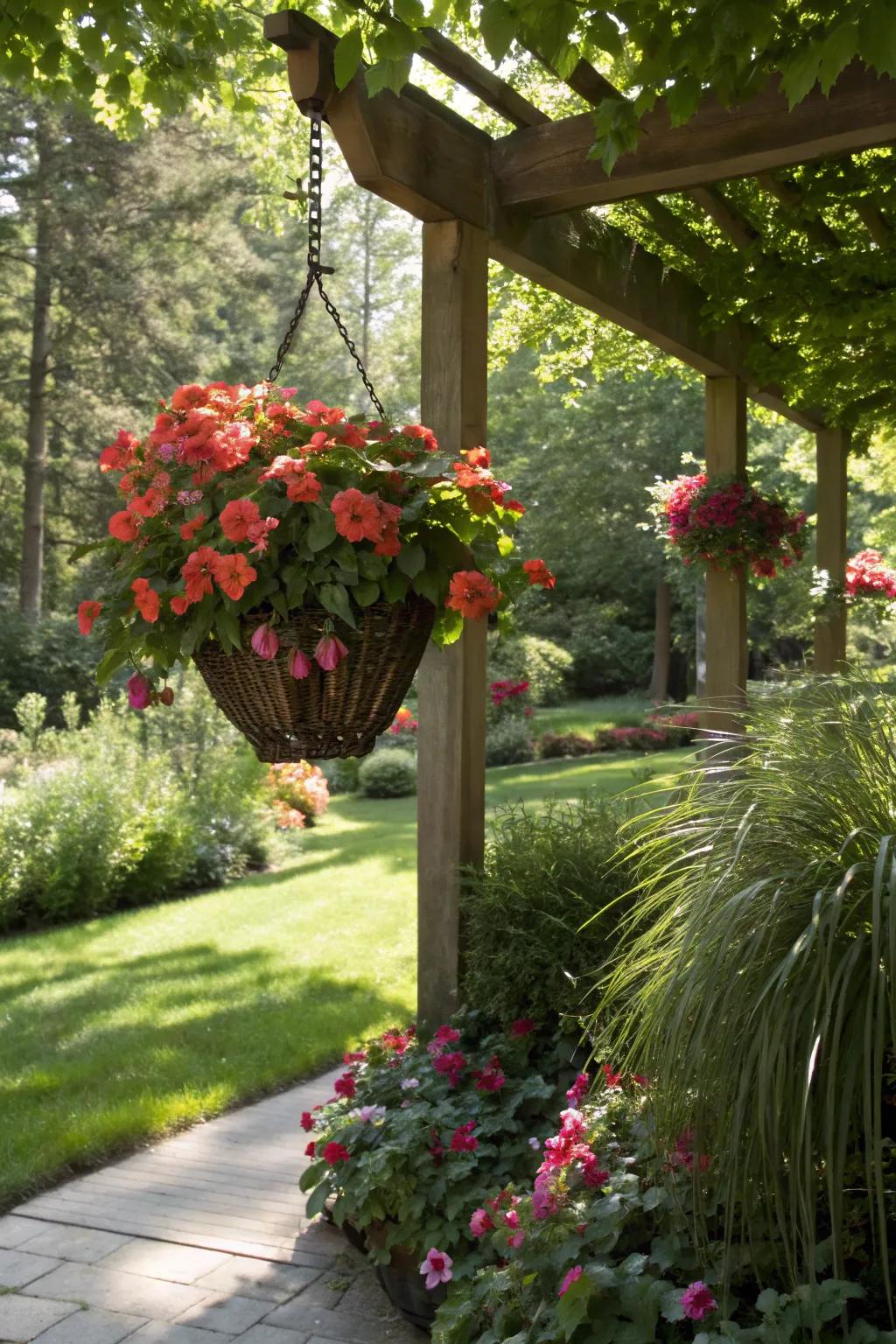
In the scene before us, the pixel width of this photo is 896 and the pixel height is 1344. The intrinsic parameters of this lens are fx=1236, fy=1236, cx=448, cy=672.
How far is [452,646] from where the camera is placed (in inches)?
122

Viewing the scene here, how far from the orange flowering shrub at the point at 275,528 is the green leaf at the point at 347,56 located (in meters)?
0.62

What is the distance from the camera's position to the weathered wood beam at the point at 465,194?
246 centimetres

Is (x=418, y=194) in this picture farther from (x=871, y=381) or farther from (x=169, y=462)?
(x=871, y=381)

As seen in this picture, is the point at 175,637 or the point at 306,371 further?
the point at 306,371

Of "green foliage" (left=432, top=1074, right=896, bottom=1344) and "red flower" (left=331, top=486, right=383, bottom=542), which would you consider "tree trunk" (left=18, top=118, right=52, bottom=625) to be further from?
"green foliage" (left=432, top=1074, right=896, bottom=1344)

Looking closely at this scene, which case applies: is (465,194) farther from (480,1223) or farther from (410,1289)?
(410,1289)

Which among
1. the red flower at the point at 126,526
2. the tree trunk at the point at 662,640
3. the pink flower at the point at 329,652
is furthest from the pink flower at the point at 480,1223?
the tree trunk at the point at 662,640

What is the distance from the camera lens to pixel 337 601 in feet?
6.77

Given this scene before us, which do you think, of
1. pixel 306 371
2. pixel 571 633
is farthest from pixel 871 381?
pixel 306 371

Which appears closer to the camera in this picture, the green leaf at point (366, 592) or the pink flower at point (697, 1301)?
the pink flower at point (697, 1301)

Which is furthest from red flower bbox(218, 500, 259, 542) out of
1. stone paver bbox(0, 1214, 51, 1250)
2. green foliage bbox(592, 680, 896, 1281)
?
stone paver bbox(0, 1214, 51, 1250)

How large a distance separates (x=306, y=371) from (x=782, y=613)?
9.47 meters

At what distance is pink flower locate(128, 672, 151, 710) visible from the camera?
222 cm

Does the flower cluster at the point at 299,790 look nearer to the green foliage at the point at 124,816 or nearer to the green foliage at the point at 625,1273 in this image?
the green foliage at the point at 124,816
